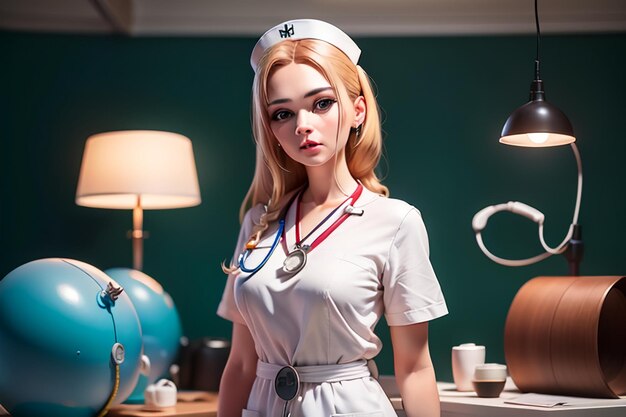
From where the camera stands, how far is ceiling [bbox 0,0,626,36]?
4633mm

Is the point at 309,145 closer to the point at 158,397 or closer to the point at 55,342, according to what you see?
the point at 55,342

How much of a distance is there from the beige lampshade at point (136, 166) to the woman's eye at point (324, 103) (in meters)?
1.89

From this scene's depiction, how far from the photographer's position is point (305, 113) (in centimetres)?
213

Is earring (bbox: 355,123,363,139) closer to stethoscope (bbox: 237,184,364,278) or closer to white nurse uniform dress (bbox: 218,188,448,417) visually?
stethoscope (bbox: 237,184,364,278)

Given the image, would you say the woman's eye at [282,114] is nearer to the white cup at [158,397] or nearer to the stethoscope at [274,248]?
the stethoscope at [274,248]

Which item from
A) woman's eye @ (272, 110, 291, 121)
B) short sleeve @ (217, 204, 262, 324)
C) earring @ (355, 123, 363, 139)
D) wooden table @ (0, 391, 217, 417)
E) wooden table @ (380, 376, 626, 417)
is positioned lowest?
wooden table @ (0, 391, 217, 417)

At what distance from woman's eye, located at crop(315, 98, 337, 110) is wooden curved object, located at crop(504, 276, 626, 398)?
1255 mm

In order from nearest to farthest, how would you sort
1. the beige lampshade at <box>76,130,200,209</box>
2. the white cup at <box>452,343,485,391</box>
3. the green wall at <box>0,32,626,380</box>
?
the white cup at <box>452,343,485,391</box> < the beige lampshade at <box>76,130,200,209</box> < the green wall at <box>0,32,626,380</box>

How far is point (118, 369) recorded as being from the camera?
105 inches

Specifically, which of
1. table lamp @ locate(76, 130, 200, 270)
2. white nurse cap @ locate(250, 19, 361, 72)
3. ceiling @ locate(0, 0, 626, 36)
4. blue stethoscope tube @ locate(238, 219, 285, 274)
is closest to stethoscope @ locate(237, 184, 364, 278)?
blue stethoscope tube @ locate(238, 219, 285, 274)

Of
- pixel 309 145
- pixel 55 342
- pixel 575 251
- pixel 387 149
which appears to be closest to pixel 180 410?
pixel 55 342

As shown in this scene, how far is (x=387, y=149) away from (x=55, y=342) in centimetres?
268

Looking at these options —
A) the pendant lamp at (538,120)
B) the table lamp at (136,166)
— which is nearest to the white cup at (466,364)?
the pendant lamp at (538,120)

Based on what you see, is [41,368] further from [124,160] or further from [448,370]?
[448,370]
